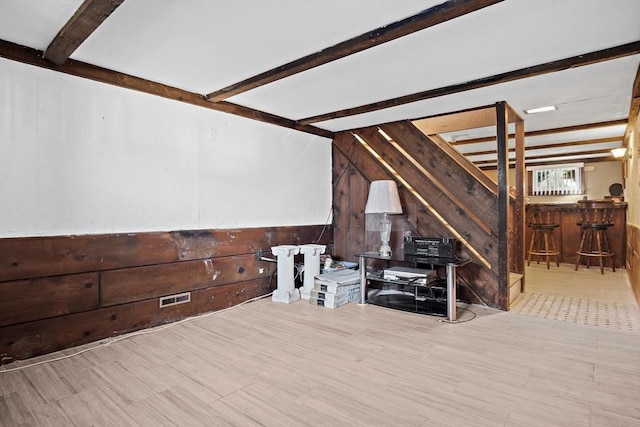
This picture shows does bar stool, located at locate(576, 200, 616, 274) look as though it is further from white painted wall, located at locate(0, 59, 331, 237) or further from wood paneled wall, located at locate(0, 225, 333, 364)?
wood paneled wall, located at locate(0, 225, 333, 364)

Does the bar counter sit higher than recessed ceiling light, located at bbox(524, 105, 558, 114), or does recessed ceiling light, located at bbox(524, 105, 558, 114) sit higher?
recessed ceiling light, located at bbox(524, 105, 558, 114)

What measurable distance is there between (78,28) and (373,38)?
1721 mm

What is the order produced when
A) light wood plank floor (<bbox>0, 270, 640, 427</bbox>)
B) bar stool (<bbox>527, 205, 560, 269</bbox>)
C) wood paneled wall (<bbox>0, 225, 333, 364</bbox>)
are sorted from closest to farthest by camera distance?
light wood plank floor (<bbox>0, 270, 640, 427</bbox>) < wood paneled wall (<bbox>0, 225, 333, 364</bbox>) < bar stool (<bbox>527, 205, 560, 269</bbox>)

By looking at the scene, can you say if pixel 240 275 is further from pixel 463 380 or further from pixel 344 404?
pixel 463 380

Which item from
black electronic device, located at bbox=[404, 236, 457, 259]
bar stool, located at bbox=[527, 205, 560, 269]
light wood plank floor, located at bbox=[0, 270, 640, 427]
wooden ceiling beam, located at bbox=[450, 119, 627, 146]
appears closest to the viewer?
light wood plank floor, located at bbox=[0, 270, 640, 427]

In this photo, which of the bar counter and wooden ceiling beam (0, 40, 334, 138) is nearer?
wooden ceiling beam (0, 40, 334, 138)

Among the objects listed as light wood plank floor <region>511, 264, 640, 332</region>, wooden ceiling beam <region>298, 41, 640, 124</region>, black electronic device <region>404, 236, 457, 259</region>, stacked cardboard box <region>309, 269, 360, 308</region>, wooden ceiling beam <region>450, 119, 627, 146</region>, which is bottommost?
light wood plank floor <region>511, 264, 640, 332</region>

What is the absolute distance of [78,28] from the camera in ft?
6.48

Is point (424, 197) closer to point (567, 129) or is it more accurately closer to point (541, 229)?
point (567, 129)

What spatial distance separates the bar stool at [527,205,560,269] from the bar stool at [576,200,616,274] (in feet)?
1.28

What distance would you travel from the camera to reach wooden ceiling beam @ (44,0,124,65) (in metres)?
1.75

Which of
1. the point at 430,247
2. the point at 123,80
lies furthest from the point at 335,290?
the point at 123,80

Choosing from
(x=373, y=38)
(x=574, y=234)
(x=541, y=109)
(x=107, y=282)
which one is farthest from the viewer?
(x=574, y=234)

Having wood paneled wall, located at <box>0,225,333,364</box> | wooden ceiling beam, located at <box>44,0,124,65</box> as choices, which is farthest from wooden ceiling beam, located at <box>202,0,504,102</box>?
wood paneled wall, located at <box>0,225,333,364</box>
